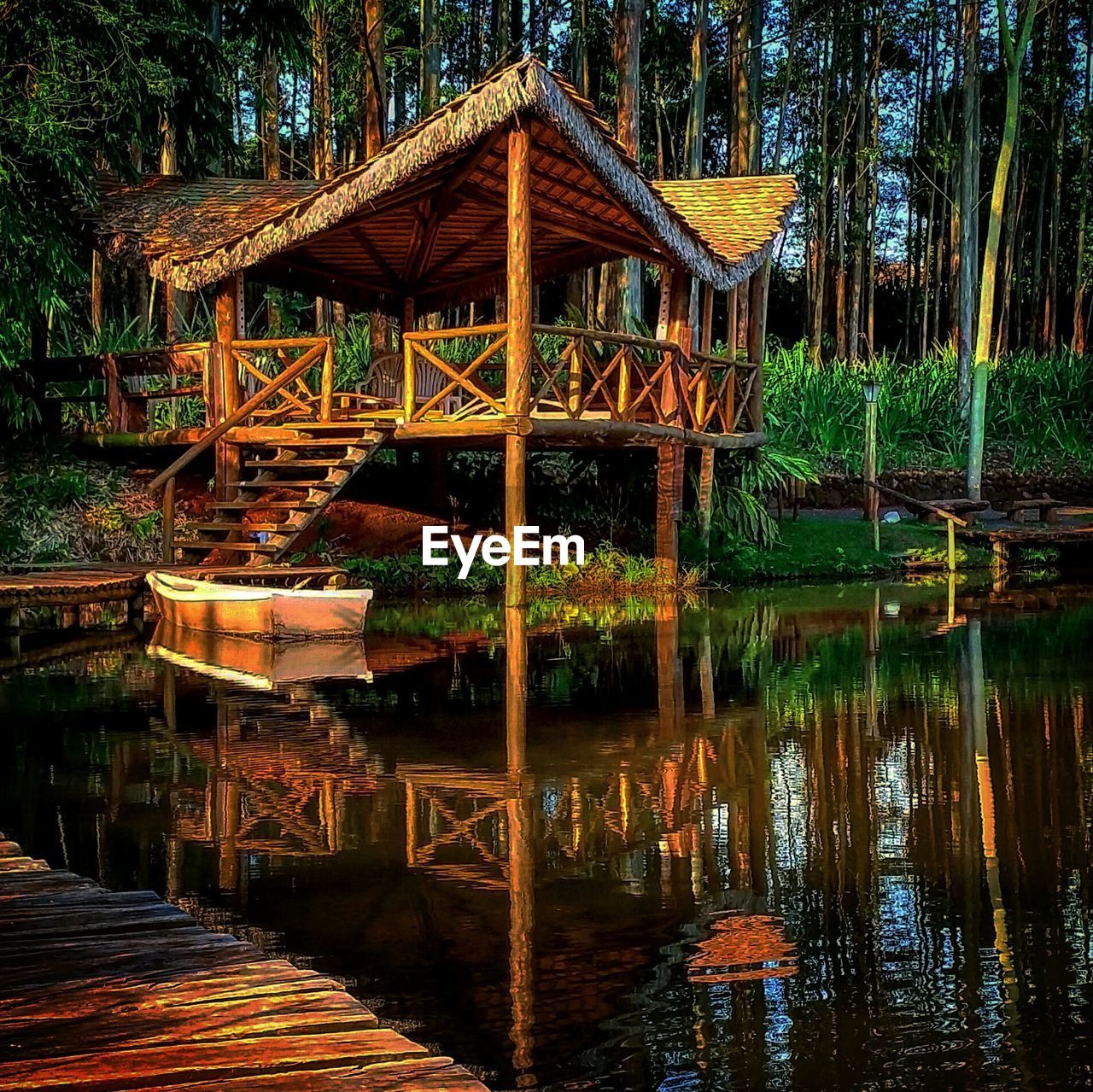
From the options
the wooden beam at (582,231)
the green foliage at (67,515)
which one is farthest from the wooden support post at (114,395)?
the wooden beam at (582,231)

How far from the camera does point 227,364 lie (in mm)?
14859

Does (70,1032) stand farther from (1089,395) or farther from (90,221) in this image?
(1089,395)

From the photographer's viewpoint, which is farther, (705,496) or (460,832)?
(705,496)

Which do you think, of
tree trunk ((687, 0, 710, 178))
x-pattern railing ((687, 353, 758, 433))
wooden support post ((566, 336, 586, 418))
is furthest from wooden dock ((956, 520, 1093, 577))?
tree trunk ((687, 0, 710, 178))

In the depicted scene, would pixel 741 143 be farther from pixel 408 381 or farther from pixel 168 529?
pixel 168 529

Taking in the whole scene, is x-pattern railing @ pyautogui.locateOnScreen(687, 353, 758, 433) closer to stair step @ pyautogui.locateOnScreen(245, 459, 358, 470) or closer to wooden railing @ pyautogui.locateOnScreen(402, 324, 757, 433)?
wooden railing @ pyautogui.locateOnScreen(402, 324, 757, 433)

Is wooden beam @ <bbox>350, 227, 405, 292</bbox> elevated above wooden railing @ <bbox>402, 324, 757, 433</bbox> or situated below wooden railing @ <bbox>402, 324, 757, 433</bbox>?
above

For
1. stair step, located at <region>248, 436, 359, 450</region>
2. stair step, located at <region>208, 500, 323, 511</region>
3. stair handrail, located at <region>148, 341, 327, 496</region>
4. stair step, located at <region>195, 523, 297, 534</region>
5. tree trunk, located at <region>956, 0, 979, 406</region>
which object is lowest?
stair step, located at <region>195, 523, 297, 534</region>

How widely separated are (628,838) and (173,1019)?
2.77m

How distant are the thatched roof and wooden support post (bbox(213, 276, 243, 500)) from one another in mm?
486

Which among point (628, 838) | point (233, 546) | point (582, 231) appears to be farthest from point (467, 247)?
point (628, 838)

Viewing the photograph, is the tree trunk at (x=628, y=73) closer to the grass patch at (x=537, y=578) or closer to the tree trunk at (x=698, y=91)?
the tree trunk at (x=698, y=91)

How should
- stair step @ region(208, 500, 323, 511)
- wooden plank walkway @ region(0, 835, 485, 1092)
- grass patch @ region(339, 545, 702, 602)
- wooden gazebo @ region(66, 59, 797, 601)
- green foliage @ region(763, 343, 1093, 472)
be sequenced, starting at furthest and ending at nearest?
1. green foliage @ region(763, 343, 1093, 472)
2. grass patch @ region(339, 545, 702, 602)
3. stair step @ region(208, 500, 323, 511)
4. wooden gazebo @ region(66, 59, 797, 601)
5. wooden plank walkway @ region(0, 835, 485, 1092)

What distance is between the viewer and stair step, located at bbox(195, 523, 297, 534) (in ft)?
43.8
